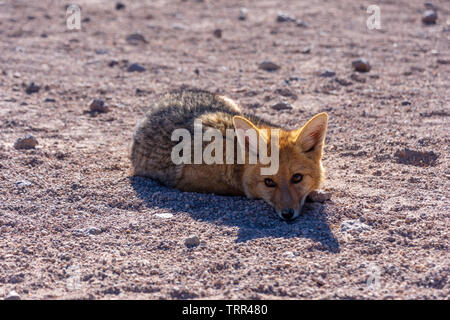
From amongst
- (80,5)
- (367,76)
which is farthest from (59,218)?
(80,5)

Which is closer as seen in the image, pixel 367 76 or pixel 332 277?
pixel 332 277

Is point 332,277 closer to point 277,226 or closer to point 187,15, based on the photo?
point 277,226

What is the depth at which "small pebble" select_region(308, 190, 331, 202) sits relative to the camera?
16.8 ft

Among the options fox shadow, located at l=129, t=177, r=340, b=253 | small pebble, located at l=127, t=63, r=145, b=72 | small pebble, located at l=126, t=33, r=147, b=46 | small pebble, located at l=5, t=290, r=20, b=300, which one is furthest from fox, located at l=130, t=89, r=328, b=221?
small pebble, located at l=126, t=33, r=147, b=46

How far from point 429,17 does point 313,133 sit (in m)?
7.40

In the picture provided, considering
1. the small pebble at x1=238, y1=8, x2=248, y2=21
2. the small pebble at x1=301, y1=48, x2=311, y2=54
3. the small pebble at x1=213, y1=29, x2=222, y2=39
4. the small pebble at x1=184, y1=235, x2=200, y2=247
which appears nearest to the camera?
the small pebble at x1=184, y1=235, x2=200, y2=247

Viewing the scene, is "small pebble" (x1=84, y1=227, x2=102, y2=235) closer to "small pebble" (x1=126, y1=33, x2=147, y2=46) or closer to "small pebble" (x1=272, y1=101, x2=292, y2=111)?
"small pebble" (x1=272, y1=101, x2=292, y2=111)

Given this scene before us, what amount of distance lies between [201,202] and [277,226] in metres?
0.88

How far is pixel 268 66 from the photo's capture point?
9227 millimetres

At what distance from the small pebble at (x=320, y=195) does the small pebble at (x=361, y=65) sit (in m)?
4.23

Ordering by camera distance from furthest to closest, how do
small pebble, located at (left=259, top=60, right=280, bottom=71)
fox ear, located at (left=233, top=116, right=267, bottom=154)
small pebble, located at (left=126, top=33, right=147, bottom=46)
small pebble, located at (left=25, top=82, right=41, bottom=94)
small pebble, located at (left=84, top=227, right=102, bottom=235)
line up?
1. small pebble, located at (left=126, top=33, right=147, bottom=46)
2. small pebble, located at (left=259, top=60, right=280, bottom=71)
3. small pebble, located at (left=25, top=82, right=41, bottom=94)
4. fox ear, located at (left=233, top=116, right=267, bottom=154)
5. small pebble, located at (left=84, top=227, right=102, bottom=235)

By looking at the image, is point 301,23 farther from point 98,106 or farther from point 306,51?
point 98,106

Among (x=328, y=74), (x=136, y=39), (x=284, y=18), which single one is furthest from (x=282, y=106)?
(x=284, y=18)
